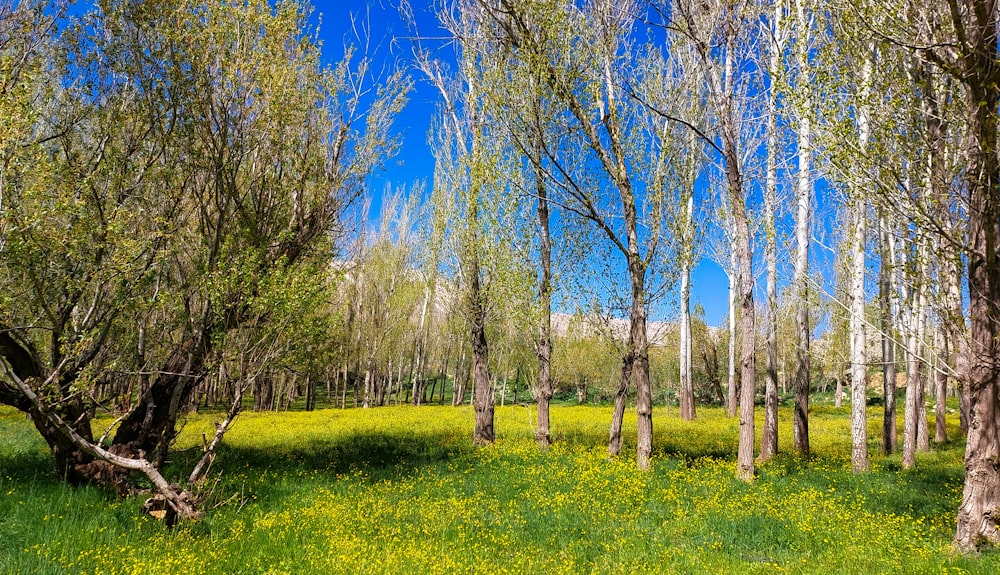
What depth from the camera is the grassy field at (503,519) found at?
6.50 meters

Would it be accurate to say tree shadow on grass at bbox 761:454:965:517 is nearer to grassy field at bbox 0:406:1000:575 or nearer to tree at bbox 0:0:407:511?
grassy field at bbox 0:406:1000:575

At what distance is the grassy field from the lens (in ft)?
21.3

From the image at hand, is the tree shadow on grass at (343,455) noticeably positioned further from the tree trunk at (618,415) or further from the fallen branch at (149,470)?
the fallen branch at (149,470)

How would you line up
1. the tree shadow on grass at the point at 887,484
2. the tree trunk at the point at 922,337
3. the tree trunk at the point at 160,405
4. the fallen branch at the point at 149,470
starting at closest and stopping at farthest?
the tree trunk at the point at 922,337 < the fallen branch at the point at 149,470 < the tree shadow on grass at the point at 887,484 < the tree trunk at the point at 160,405

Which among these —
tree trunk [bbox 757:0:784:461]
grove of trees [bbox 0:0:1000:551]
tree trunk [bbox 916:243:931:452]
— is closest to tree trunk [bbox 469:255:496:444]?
grove of trees [bbox 0:0:1000:551]

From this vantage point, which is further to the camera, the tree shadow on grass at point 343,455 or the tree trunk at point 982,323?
the tree shadow on grass at point 343,455

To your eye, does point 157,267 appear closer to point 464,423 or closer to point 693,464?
point 693,464

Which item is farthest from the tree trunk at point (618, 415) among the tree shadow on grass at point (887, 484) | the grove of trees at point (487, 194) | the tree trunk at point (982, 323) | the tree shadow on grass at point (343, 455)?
the tree trunk at point (982, 323)

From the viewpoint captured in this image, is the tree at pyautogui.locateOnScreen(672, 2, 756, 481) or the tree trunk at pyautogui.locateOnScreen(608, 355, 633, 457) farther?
the tree trunk at pyautogui.locateOnScreen(608, 355, 633, 457)

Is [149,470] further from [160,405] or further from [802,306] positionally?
[802,306]

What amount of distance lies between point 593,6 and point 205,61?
860 cm

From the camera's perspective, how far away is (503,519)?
8.70 meters

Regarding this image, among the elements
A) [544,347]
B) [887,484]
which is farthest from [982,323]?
[544,347]

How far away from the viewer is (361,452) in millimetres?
15242
